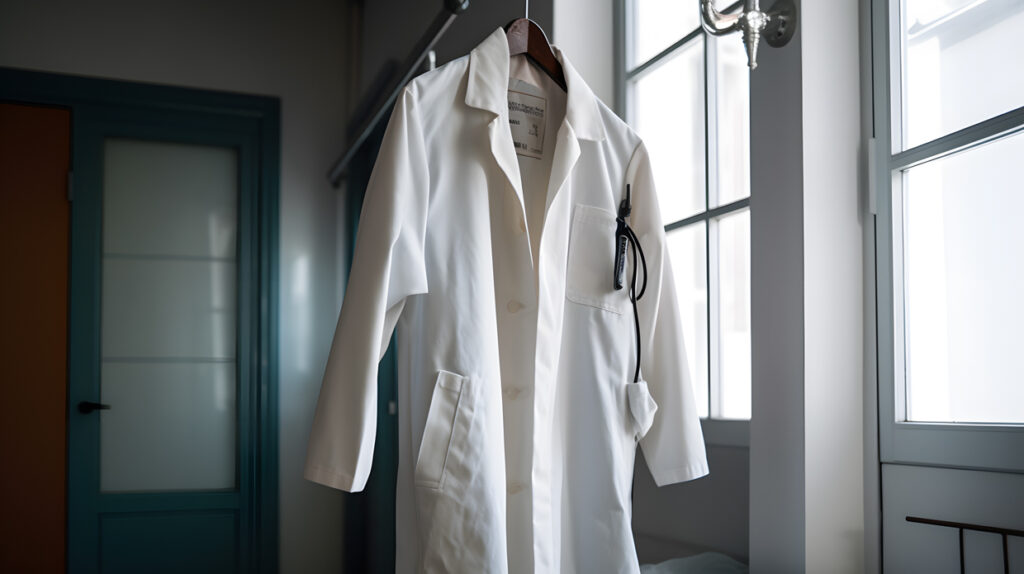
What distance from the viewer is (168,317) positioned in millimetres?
3414

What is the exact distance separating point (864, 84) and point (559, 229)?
0.57 m

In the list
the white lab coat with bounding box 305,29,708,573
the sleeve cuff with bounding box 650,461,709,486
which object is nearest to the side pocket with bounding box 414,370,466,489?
the white lab coat with bounding box 305,29,708,573

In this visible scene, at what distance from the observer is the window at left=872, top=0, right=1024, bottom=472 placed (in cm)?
114

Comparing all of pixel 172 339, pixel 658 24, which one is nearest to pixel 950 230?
pixel 658 24

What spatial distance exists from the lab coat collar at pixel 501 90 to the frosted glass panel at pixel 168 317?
2.50 metres

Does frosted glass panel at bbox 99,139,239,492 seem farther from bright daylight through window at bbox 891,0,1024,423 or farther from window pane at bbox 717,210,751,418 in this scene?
bright daylight through window at bbox 891,0,1024,423

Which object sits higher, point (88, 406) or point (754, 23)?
point (754, 23)

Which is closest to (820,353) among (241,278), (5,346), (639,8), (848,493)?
(848,493)

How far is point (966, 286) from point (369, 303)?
0.89m

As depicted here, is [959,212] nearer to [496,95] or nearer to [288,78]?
[496,95]

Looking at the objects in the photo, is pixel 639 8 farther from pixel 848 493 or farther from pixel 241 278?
pixel 241 278

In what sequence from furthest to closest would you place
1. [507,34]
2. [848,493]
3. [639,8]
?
1. [639,8]
2. [507,34]
3. [848,493]

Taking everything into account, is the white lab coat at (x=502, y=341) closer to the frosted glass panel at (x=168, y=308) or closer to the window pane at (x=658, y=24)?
the window pane at (x=658, y=24)

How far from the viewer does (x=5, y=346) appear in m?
3.16
